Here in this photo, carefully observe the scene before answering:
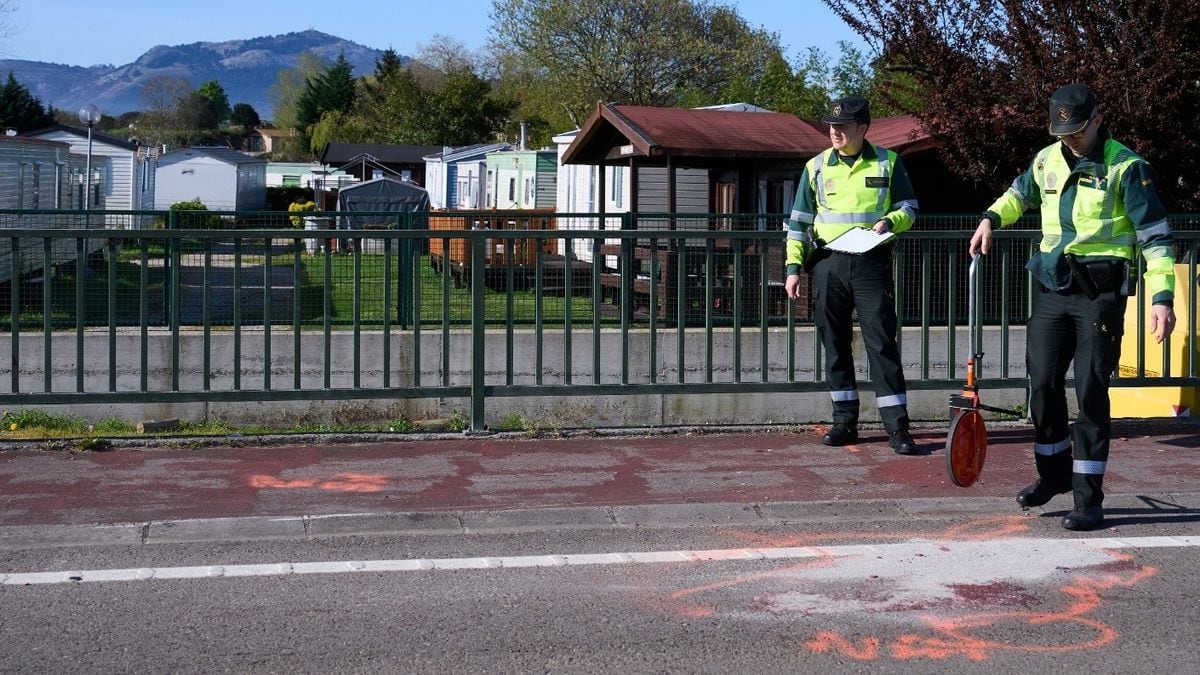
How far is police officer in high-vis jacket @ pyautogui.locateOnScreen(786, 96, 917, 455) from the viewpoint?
8039mm

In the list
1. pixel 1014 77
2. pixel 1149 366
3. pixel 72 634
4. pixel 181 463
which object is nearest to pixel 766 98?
pixel 1014 77

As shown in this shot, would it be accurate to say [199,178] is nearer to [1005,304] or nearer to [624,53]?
[624,53]

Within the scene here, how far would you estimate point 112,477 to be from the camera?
7.57m

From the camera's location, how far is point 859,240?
317 inches

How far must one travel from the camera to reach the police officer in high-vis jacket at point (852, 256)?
8.04m

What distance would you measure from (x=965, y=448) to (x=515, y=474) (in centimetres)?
235

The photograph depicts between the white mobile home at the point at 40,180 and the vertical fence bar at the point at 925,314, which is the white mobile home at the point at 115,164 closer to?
the white mobile home at the point at 40,180

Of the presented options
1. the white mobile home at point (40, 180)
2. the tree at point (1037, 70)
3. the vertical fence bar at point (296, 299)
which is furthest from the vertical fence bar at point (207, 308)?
the tree at point (1037, 70)

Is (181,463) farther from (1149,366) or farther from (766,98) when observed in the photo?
(766,98)

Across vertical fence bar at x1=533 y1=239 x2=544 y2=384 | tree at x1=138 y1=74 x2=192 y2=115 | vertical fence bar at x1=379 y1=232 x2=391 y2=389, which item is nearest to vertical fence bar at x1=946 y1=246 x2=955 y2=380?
vertical fence bar at x1=533 y1=239 x2=544 y2=384

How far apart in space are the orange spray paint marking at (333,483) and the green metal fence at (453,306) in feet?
3.81

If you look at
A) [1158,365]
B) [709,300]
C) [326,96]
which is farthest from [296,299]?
[326,96]

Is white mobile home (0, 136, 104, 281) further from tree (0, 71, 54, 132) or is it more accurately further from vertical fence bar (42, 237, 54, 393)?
tree (0, 71, 54, 132)

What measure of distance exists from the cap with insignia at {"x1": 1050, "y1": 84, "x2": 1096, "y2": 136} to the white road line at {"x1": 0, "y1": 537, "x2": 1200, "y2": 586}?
180 cm
